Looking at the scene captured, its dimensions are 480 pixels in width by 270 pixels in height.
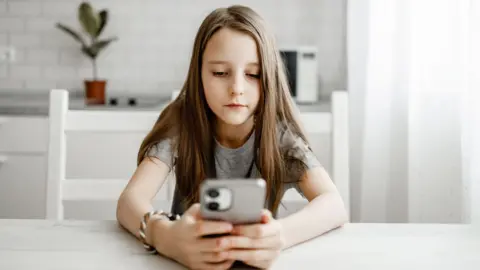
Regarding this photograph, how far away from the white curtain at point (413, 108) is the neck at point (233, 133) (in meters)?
0.59

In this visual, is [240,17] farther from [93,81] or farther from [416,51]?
[93,81]

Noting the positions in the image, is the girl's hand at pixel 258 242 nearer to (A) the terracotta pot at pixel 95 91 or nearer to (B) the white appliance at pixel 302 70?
(B) the white appliance at pixel 302 70

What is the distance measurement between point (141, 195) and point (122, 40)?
80.2 inches

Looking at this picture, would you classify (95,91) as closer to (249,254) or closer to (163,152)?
(163,152)

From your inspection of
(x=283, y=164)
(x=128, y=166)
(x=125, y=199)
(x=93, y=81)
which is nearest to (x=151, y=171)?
(x=125, y=199)

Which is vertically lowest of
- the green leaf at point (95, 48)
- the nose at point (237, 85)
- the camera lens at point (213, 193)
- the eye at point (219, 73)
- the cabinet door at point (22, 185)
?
the cabinet door at point (22, 185)

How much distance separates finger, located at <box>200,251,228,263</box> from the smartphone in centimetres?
5

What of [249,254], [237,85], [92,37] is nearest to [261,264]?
[249,254]

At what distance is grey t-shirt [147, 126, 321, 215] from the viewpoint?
3.33 ft

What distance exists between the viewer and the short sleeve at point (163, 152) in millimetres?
1018

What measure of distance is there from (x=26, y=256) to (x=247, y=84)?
1.30 ft

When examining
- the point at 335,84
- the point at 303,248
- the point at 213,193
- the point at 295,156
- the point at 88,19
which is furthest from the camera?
the point at 335,84

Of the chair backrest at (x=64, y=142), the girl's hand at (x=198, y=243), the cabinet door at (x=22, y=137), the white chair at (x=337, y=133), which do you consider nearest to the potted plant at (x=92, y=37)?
the cabinet door at (x=22, y=137)

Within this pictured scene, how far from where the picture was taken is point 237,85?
0.86 meters
